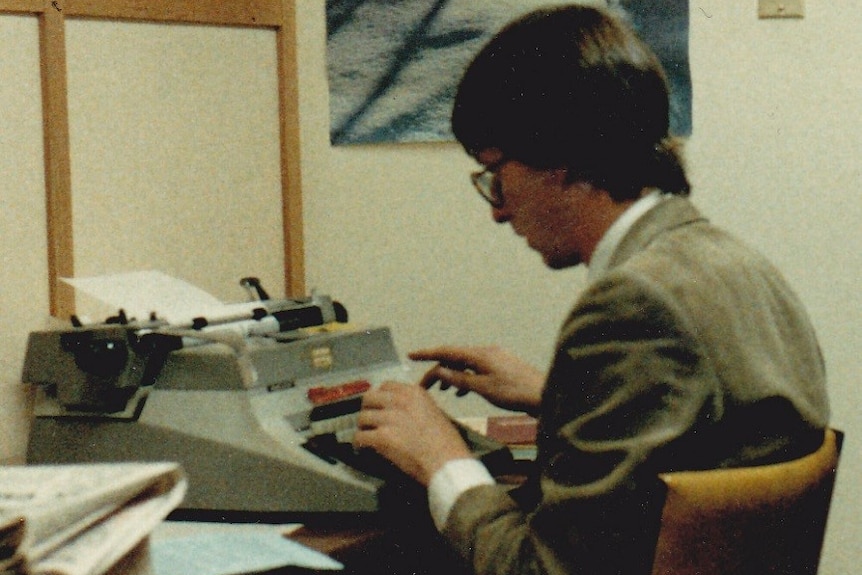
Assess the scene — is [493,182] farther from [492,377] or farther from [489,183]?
[492,377]

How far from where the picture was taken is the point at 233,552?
106 centimetres

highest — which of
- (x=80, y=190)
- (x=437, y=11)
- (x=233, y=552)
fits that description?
(x=437, y=11)

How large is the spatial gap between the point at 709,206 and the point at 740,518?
1323 millimetres

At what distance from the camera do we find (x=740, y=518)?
2.84 feet

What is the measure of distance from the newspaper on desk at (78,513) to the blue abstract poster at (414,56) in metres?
1.43

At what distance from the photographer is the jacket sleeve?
36.5 inches

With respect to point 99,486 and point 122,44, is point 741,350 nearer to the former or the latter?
point 99,486

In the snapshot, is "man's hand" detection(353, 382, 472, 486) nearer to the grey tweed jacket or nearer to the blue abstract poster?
the grey tweed jacket

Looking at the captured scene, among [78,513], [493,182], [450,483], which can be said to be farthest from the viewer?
[493,182]

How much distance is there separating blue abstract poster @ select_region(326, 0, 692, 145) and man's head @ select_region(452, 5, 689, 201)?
86cm

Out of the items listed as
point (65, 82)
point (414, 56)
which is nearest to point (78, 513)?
point (65, 82)

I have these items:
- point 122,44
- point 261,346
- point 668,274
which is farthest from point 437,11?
point 668,274

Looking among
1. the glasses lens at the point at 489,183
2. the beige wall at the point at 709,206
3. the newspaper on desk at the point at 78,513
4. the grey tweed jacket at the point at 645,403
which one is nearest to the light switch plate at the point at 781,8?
the beige wall at the point at 709,206

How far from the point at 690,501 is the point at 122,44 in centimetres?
133
